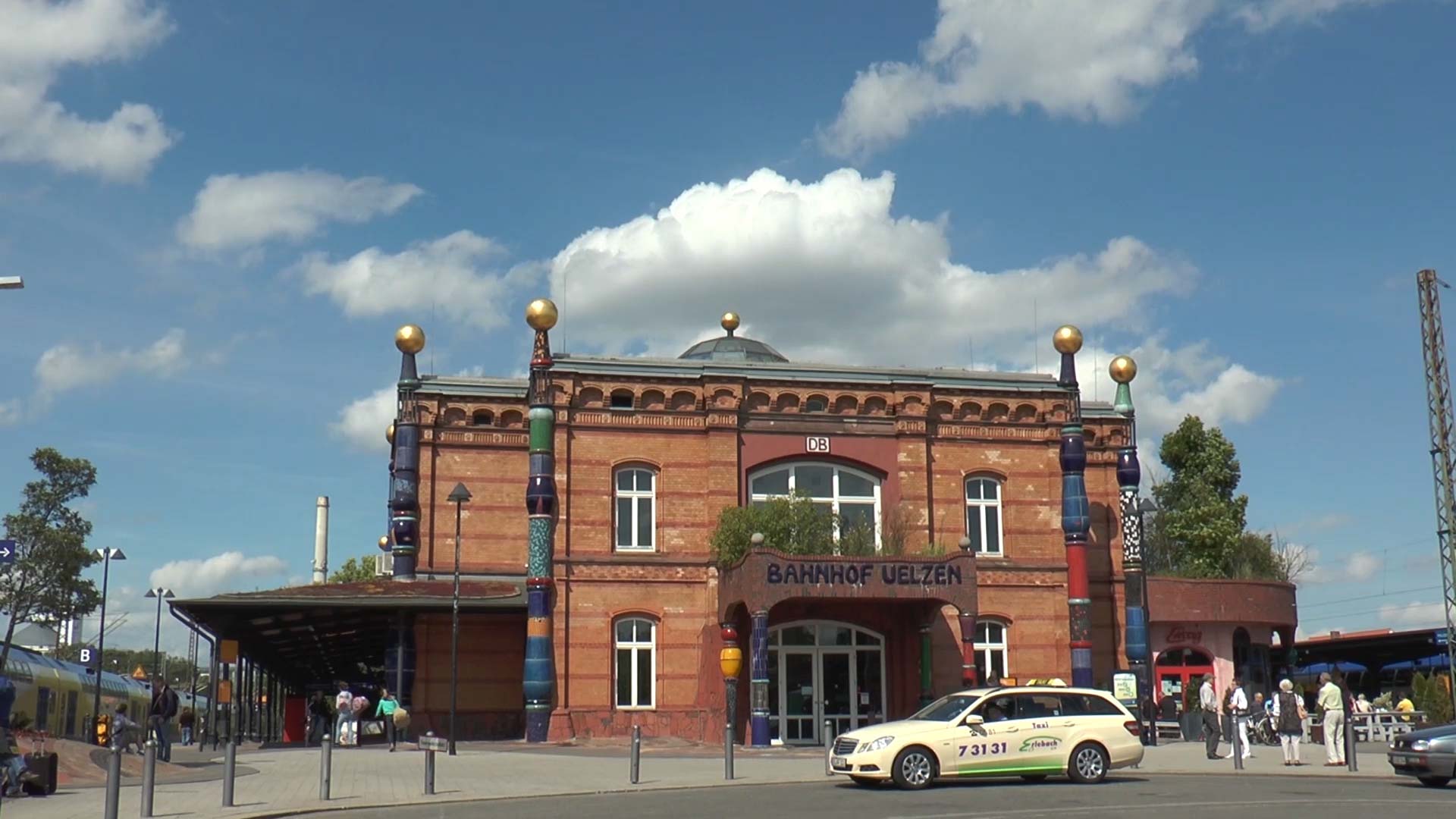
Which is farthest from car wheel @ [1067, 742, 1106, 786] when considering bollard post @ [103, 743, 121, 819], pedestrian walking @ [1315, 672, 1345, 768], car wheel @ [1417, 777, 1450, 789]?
bollard post @ [103, 743, 121, 819]

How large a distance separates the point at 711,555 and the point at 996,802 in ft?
54.1

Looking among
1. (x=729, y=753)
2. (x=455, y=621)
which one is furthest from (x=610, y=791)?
(x=455, y=621)

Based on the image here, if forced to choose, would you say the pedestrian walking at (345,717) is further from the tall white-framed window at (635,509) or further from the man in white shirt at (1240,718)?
the man in white shirt at (1240,718)

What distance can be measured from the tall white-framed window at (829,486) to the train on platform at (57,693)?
17.6m

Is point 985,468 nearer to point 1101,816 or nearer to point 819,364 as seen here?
point 819,364

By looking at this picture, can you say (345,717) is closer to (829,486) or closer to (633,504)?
(633,504)

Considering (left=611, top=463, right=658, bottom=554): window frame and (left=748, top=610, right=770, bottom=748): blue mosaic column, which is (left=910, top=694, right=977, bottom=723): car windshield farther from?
(left=611, top=463, right=658, bottom=554): window frame

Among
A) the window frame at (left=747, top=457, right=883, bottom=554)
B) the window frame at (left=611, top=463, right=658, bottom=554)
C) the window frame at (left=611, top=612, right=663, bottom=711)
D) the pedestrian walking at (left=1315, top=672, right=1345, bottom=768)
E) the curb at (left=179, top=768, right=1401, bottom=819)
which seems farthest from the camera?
the window frame at (left=747, top=457, right=883, bottom=554)

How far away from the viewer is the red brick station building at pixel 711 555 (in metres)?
32.4

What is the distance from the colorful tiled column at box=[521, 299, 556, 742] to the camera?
3175 cm

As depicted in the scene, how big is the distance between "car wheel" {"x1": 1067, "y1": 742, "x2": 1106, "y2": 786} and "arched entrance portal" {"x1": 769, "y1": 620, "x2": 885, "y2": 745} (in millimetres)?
13140

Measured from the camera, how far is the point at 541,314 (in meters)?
33.5

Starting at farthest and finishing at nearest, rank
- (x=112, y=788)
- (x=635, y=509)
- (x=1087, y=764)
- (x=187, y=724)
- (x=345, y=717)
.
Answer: (x=187, y=724) < (x=635, y=509) < (x=345, y=717) < (x=1087, y=764) < (x=112, y=788)

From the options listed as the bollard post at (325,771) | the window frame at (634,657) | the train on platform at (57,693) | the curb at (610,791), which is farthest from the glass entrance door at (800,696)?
the train on platform at (57,693)
